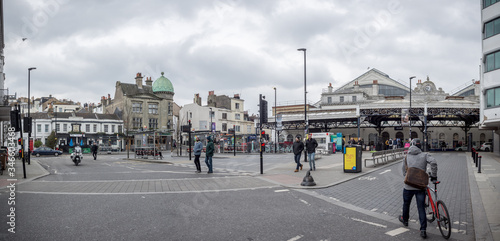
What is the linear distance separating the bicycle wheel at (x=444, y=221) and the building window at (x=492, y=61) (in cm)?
2729

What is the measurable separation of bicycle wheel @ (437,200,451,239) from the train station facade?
34.0 m

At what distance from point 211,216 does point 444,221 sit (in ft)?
14.0

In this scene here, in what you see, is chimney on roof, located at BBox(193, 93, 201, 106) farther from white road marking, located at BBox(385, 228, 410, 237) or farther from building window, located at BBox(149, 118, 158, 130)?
white road marking, located at BBox(385, 228, 410, 237)

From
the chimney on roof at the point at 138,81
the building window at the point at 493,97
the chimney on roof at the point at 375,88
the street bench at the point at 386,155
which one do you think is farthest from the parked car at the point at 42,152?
the chimney on roof at the point at 375,88

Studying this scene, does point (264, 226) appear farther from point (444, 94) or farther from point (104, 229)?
point (444, 94)

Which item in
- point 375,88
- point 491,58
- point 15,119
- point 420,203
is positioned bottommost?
point 420,203

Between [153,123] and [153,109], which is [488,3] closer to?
[153,109]

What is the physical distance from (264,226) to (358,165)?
1012 cm

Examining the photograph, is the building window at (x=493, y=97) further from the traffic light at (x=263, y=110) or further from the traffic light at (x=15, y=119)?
the traffic light at (x=15, y=119)

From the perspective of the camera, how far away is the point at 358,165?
1536cm

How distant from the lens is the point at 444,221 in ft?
19.1

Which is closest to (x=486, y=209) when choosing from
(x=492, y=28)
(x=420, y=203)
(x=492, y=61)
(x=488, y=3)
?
(x=420, y=203)

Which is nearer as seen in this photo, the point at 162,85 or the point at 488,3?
the point at 488,3

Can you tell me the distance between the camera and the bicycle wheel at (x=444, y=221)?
5703 mm
